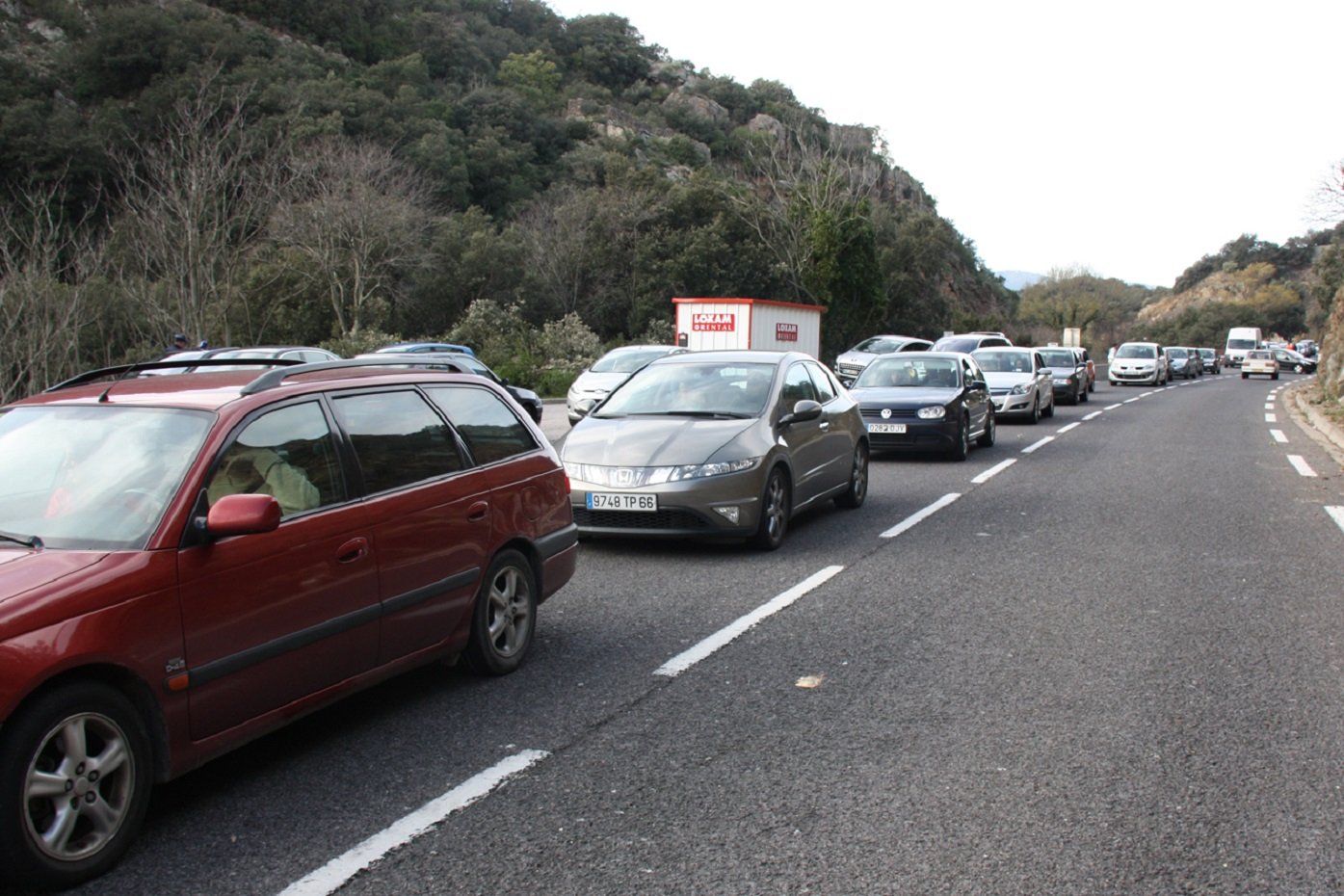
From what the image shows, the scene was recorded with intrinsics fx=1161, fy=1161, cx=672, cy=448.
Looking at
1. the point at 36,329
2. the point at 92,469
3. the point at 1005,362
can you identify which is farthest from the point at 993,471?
the point at 36,329

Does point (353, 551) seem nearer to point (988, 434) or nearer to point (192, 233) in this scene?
point (988, 434)

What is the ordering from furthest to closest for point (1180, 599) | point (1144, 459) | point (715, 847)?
point (1144, 459) < point (1180, 599) < point (715, 847)

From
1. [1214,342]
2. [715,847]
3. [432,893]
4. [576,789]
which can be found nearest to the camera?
[432,893]

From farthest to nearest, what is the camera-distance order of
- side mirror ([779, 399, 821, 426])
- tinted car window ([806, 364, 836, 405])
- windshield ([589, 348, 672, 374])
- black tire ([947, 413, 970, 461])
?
1. windshield ([589, 348, 672, 374])
2. black tire ([947, 413, 970, 461])
3. tinted car window ([806, 364, 836, 405])
4. side mirror ([779, 399, 821, 426])

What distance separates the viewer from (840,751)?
466 centimetres

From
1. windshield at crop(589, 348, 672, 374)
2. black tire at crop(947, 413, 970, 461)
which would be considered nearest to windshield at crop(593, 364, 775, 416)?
black tire at crop(947, 413, 970, 461)

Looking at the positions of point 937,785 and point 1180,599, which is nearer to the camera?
point 937,785

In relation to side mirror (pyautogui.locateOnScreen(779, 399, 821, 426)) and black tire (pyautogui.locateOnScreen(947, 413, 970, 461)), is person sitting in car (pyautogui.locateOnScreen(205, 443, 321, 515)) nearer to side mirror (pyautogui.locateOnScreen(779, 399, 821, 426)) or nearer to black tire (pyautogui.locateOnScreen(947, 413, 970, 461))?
side mirror (pyautogui.locateOnScreen(779, 399, 821, 426))

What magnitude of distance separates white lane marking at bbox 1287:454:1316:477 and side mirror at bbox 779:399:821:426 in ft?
26.9

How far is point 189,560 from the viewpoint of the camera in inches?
153

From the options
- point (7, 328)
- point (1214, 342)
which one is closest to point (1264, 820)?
point (7, 328)

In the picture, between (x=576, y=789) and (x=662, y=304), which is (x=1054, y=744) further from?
(x=662, y=304)

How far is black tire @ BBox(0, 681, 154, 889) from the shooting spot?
3268 millimetres

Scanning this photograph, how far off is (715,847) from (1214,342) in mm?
118122
